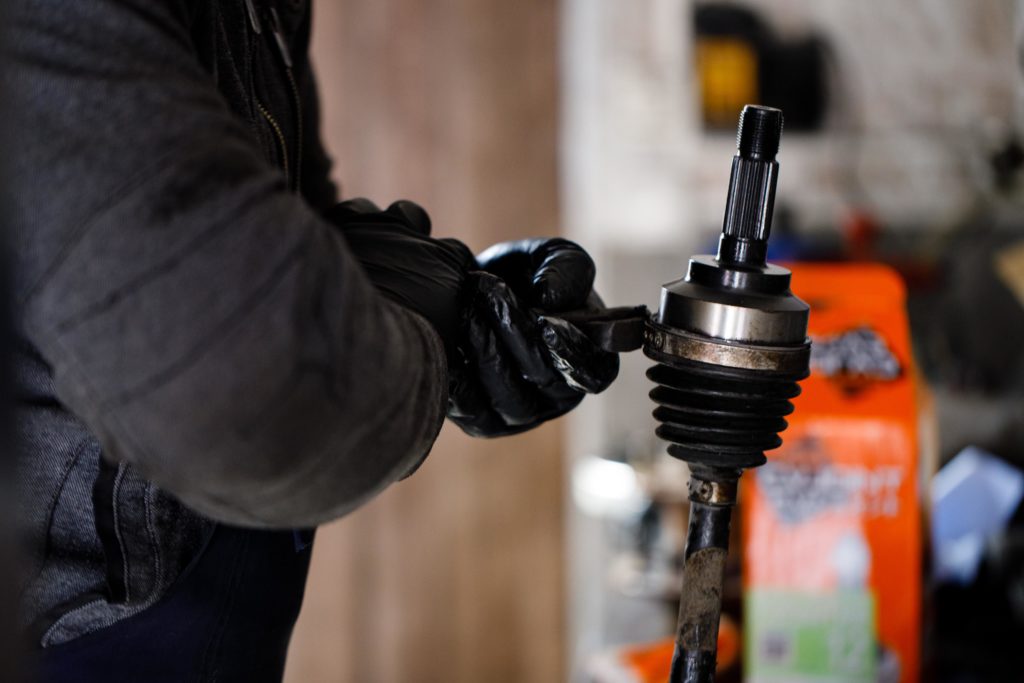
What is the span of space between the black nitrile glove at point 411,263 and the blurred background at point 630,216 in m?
0.83

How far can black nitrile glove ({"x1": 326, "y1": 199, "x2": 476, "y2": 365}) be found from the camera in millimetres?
554

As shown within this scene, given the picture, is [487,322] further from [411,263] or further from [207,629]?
[207,629]

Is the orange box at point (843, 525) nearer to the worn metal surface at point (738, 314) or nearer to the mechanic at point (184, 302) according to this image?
the worn metal surface at point (738, 314)

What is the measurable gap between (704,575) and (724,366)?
122 millimetres

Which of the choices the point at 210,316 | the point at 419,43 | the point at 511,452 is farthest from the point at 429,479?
the point at 210,316

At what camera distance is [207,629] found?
0.62 metres

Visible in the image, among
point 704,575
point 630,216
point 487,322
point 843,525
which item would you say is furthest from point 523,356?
point 630,216

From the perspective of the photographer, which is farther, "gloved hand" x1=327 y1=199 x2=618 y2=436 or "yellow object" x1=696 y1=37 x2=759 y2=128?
"yellow object" x1=696 y1=37 x2=759 y2=128

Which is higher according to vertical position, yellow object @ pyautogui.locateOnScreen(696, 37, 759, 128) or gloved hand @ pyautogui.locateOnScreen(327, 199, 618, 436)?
yellow object @ pyautogui.locateOnScreen(696, 37, 759, 128)

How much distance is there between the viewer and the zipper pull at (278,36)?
2.07ft

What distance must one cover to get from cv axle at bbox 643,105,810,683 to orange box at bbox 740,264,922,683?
1.61 feet

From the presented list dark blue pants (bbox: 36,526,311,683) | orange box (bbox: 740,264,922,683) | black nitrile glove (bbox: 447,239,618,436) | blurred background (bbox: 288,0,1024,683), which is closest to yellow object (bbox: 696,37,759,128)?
blurred background (bbox: 288,0,1024,683)

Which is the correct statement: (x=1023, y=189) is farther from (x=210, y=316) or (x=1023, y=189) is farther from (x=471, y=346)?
(x=210, y=316)

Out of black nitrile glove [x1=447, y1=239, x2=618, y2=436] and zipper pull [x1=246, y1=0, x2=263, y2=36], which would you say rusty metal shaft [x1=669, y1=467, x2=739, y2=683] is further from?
zipper pull [x1=246, y1=0, x2=263, y2=36]
